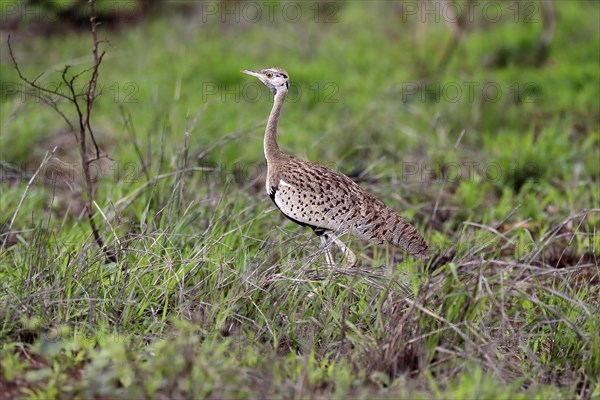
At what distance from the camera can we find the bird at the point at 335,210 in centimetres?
409

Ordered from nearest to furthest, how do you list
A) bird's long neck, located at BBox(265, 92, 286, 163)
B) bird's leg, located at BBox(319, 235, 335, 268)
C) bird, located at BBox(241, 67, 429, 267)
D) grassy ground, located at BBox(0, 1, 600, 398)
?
grassy ground, located at BBox(0, 1, 600, 398) < bird's leg, located at BBox(319, 235, 335, 268) < bird, located at BBox(241, 67, 429, 267) < bird's long neck, located at BBox(265, 92, 286, 163)

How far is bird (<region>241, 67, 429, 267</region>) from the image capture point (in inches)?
161

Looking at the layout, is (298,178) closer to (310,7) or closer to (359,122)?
(359,122)

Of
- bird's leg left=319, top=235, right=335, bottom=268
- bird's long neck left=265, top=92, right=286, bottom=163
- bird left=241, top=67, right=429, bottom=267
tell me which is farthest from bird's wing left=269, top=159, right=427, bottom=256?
bird's long neck left=265, top=92, right=286, bottom=163

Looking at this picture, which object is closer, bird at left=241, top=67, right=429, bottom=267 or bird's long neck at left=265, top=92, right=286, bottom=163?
bird at left=241, top=67, right=429, bottom=267

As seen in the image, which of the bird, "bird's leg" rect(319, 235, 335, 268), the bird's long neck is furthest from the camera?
the bird's long neck

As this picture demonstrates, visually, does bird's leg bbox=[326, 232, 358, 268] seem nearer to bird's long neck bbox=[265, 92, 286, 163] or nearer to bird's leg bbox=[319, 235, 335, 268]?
bird's leg bbox=[319, 235, 335, 268]

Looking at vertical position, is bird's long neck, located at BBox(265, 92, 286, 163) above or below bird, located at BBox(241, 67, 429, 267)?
above

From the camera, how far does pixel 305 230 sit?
489cm

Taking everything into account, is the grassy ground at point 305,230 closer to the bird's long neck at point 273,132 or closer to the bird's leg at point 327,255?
the bird's leg at point 327,255

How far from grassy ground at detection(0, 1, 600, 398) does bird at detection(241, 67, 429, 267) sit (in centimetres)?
12

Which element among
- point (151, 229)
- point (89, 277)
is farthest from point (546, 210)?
point (89, 277)

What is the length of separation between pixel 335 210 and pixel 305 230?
31.8 inches

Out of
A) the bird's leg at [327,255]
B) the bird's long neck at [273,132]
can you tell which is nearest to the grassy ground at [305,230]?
the bird's leg at [327,255]
